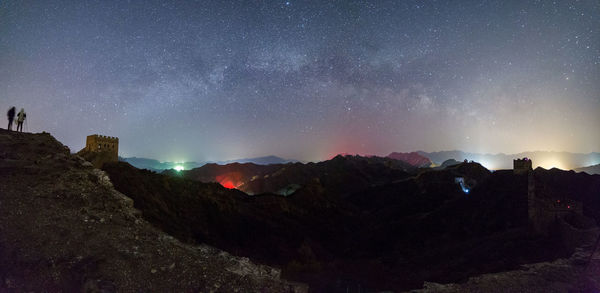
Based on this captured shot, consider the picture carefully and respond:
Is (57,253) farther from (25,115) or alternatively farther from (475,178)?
(475,178)

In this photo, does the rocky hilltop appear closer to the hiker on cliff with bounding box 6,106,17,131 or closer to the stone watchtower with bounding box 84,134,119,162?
the hiker on cliff with bounding box 6,106,17,131

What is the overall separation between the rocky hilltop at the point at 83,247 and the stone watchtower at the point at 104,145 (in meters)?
12.8

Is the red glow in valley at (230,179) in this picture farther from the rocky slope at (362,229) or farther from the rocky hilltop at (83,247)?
the rocky hilltop at (83,247)

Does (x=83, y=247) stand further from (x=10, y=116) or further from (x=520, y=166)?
(x=520, y=166)

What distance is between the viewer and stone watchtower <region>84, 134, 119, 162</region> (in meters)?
31.7

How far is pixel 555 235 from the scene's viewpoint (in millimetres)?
31922

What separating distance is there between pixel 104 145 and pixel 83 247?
24190 mm

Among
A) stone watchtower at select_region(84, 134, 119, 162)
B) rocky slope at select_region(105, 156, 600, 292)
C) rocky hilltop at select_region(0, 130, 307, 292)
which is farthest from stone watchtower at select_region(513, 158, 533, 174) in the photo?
stone watchtower at select_region(84, 134, 119, 162)

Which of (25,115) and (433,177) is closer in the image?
(25,115)

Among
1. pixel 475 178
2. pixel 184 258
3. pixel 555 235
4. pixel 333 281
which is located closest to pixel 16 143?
pixel 184 258

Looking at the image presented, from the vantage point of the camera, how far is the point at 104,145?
3275cm

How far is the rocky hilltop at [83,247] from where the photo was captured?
11.6m

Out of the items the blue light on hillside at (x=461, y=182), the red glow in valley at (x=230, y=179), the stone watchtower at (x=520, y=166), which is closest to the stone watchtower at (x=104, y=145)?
the stone watchtower at (x=520, y=166)

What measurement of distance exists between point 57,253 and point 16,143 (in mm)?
14233
